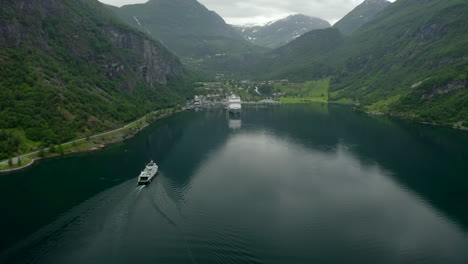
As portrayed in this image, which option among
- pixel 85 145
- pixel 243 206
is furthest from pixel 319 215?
pixel 85 145

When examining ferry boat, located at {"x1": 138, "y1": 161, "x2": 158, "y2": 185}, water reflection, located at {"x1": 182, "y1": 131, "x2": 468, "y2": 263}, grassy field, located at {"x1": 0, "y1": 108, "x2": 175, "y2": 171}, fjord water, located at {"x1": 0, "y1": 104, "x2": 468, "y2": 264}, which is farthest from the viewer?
grassy field, located at {"x1": 0, "y1": 108, "x2": 175, "y2": 171}

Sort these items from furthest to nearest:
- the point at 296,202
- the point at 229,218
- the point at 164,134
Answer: the point at 164,134 → the point at 296,202 → the point at 229,218

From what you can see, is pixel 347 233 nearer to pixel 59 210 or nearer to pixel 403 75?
pixel 59 210

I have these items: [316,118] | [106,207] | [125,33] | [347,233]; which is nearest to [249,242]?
[347,233]

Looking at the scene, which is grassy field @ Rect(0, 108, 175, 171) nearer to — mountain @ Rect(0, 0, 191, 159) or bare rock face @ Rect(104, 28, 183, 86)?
mountain @ Rect(0, 0, 191, 159)

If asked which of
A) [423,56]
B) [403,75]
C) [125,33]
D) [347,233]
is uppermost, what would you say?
[125,33]

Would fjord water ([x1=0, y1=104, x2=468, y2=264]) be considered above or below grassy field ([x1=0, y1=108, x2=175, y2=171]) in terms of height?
below

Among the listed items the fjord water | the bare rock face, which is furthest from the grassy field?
the bare rock face
